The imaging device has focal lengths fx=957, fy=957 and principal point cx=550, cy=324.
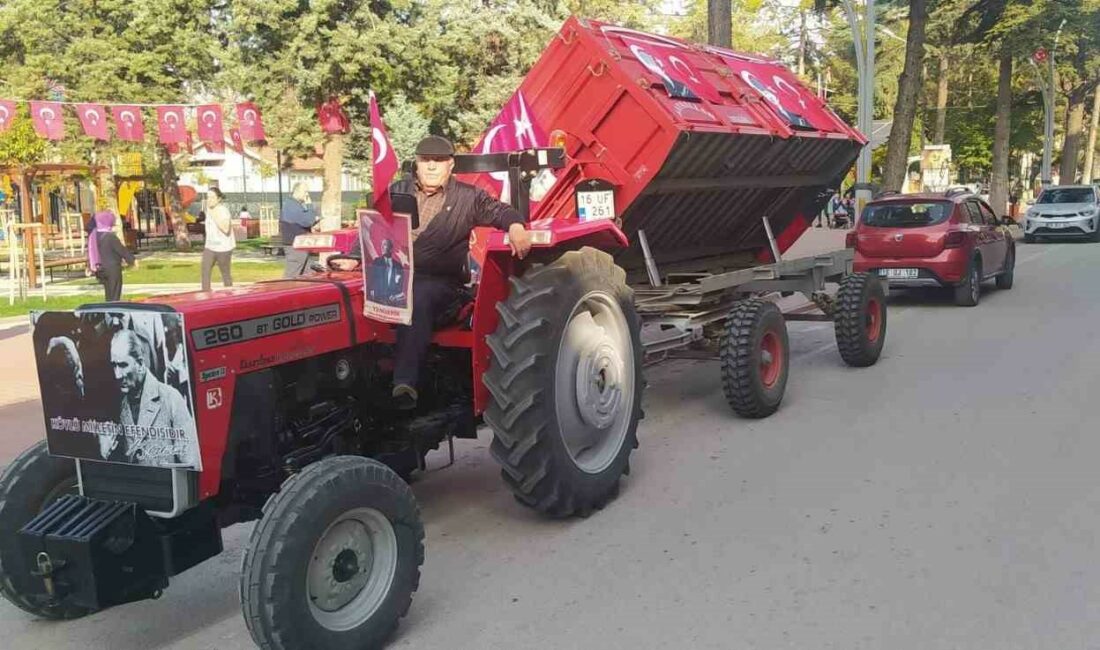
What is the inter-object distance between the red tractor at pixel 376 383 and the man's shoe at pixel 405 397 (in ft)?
0.22

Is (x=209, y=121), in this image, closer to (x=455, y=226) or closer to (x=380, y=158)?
(x=455, y=226)

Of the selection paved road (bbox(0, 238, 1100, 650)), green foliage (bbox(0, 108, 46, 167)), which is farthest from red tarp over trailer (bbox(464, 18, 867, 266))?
green foliage (bbox(0, 108, 46, 167))

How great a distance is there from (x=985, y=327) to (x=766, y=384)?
5.87m

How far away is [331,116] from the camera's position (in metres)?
23.7

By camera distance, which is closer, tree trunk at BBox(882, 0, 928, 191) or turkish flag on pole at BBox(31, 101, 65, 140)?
turkish flag on pole at BBox(31, 101, 65, 140)

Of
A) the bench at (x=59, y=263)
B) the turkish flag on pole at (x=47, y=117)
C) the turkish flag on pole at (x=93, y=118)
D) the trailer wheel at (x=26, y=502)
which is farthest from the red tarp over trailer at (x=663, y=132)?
the turkish flag on pole at (x=93, y=118)

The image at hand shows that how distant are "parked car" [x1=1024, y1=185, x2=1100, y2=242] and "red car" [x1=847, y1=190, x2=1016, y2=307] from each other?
15.3 meters

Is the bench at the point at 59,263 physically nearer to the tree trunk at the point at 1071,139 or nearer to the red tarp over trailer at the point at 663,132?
the red tarp over trailer at the point at 663,132

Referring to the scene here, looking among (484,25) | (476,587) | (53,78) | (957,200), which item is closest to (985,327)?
(957,200)

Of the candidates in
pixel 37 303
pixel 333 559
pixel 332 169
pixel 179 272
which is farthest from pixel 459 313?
pixel 332 169

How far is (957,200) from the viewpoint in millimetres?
13977

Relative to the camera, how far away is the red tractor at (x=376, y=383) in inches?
137

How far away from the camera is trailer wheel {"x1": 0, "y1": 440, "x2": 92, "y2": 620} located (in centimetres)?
372

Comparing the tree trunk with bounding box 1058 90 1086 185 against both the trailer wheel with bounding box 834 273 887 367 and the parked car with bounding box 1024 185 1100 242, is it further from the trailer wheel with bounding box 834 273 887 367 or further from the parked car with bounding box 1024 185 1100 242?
the trailer wheel with bounding box 834 273 887 367
